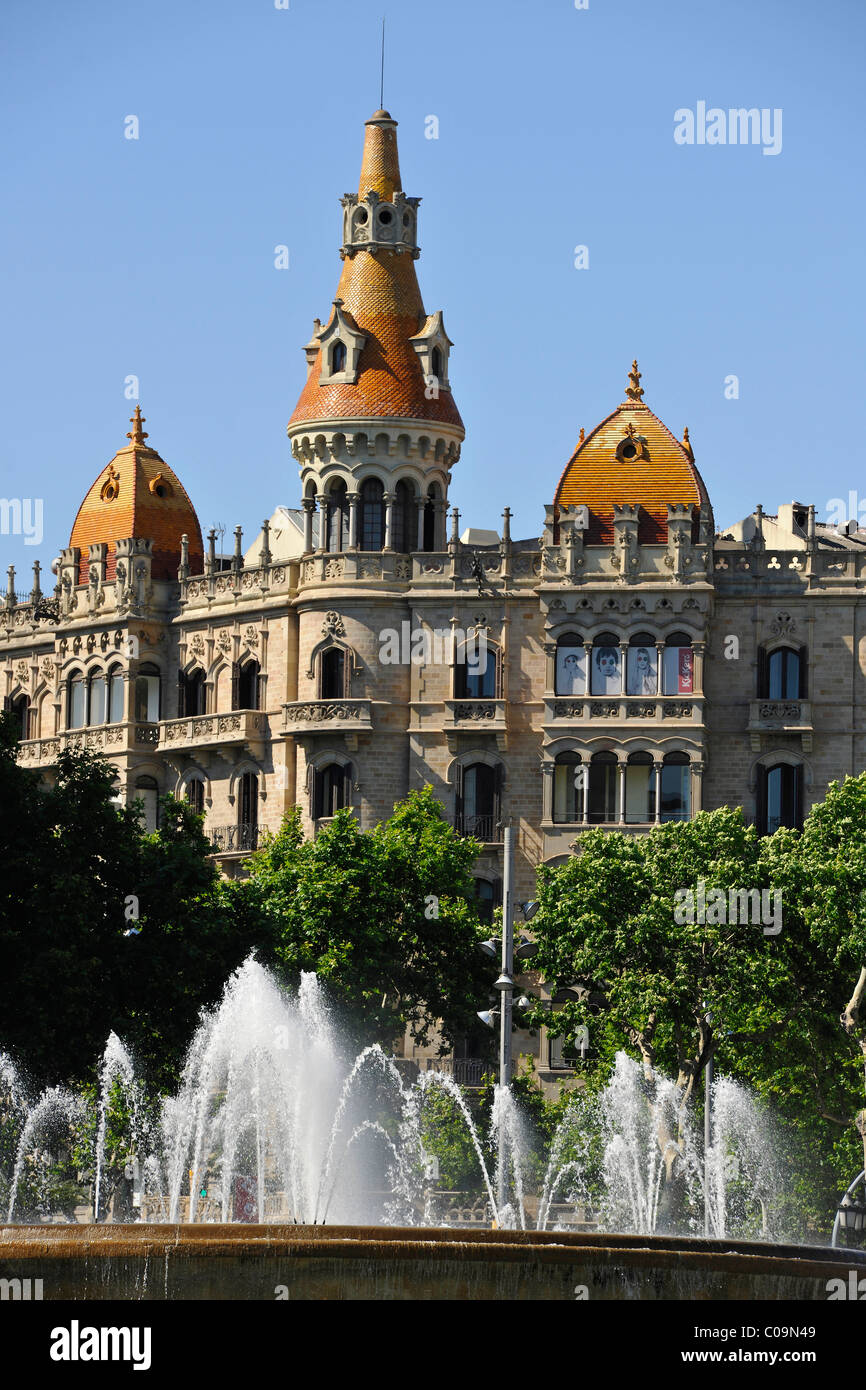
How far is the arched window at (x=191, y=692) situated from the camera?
108481 mm

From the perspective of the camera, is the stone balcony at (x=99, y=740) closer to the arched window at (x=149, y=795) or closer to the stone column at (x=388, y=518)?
the arched window at (x=149, y=795)

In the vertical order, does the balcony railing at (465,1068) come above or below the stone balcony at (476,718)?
below

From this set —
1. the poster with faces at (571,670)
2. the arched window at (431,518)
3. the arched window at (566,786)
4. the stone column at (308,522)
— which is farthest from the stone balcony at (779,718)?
the stone column at (308,522)

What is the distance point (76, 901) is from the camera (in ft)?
241

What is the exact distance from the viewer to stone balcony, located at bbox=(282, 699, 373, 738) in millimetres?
101562

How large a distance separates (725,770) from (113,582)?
24682 mm

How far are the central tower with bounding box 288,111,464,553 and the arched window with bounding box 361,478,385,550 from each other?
1.4 inches

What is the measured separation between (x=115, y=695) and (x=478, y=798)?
16.0 metres

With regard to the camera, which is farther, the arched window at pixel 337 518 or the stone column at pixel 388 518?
the arched window at pixel 337 518

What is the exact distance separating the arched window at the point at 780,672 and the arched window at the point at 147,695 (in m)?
22.4

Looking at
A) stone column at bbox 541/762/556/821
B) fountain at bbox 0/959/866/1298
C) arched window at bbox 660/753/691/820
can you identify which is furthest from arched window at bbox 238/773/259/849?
fountain at bbox 0/959/866/1298

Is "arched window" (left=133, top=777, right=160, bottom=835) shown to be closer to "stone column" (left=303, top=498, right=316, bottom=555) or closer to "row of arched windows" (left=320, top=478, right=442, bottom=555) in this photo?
"stone column" (left=303, top=498, right=316, bottom=555)
